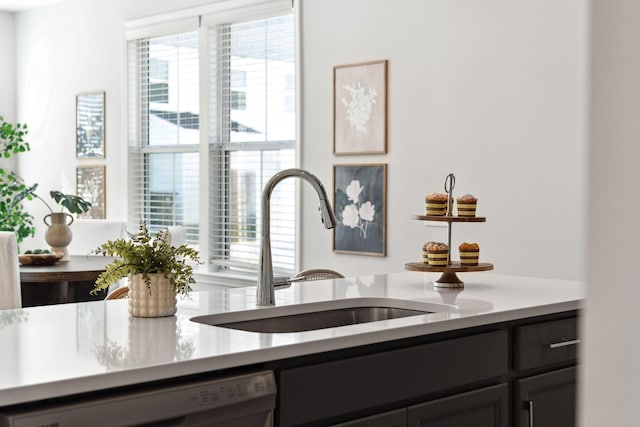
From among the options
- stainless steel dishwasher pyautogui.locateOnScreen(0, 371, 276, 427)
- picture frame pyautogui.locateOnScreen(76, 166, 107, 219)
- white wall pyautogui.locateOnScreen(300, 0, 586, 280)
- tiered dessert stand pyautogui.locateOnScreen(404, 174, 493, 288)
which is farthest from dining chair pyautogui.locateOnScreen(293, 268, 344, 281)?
picture frame pyautogui.locateOnScreen(76, 166, 107, 219)

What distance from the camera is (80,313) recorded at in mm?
2252

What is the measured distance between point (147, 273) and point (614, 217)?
170 centimetres

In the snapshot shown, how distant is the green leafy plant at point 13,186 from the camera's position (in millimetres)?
6863

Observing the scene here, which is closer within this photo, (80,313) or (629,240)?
(629,240)

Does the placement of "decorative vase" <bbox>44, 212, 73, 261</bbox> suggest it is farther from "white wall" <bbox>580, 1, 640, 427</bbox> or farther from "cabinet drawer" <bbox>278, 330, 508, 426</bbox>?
"white wall" <bbox>580, 1, 640, 427</bbox>

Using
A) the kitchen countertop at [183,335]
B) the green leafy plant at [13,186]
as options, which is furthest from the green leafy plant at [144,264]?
the green leafy plant at [13,186]

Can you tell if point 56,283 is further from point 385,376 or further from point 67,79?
point 385,376

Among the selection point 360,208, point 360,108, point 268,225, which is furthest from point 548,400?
point 360,108

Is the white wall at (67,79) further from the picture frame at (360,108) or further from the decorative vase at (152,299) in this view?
the decorative vase at (152,299)

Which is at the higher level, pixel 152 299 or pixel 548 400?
pixel 152 299

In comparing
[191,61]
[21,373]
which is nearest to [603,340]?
[21,373]

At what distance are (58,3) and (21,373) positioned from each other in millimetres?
5936

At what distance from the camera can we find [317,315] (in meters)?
2.51

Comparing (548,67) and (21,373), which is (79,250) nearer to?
(548,67)
